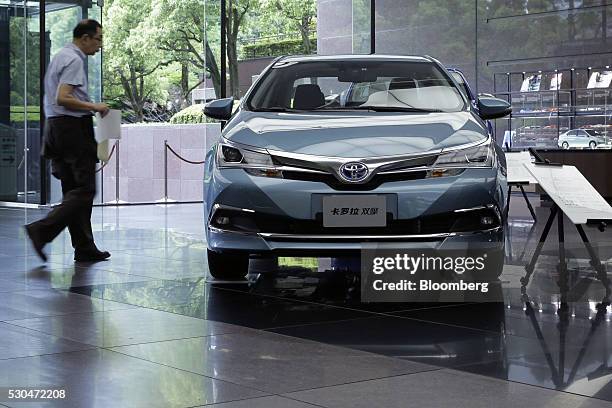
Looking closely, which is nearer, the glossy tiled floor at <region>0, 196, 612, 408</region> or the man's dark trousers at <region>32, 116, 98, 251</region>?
the glossy tiled floor at <region>0, 196, 612, 408</region>

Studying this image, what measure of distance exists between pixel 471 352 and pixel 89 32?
4.53 meters

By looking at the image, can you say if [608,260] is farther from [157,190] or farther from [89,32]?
[157,190]

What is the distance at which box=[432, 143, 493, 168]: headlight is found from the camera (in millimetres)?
6113

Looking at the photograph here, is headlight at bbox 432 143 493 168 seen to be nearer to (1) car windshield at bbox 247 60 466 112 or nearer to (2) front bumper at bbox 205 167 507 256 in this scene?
(2) front bumper at bbox 205 167 507 256

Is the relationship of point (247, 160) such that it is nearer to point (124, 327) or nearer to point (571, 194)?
point (124, 327)

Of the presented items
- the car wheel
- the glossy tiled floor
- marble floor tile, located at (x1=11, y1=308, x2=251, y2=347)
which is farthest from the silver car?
marble floor tile, located at (x1=11, y1=308, x2=251, y2=347)

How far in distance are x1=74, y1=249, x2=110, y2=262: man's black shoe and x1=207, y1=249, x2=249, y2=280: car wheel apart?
159 centimetres

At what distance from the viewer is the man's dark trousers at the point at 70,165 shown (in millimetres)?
7832

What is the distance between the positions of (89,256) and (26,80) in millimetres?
8334

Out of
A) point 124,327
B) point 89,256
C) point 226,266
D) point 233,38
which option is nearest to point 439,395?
point 124,327

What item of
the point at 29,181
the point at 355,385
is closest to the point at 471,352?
the point at 355,385

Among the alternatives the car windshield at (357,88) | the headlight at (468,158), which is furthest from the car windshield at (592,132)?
the headlight at (468,158)

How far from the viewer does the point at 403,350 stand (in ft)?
15.6

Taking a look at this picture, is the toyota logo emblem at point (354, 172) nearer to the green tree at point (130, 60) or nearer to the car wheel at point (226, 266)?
the car wheel at point (226, 266)
